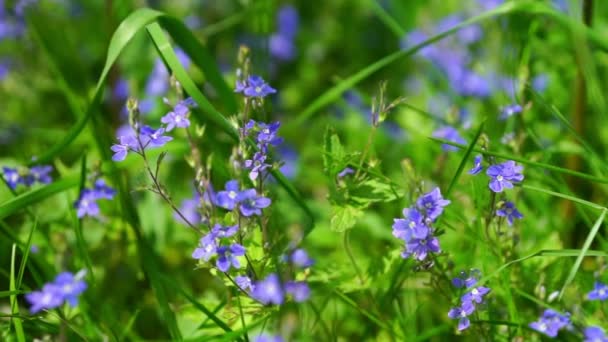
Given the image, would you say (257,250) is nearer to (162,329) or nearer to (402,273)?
(402,273)

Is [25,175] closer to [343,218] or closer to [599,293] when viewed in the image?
[343,218]

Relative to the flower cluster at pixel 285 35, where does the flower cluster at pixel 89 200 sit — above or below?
below

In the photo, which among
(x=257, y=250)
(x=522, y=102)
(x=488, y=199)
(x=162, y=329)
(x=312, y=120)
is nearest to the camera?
(x=257, y=250)

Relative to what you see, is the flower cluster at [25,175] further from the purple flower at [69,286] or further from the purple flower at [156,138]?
the purple flower at [69,286]

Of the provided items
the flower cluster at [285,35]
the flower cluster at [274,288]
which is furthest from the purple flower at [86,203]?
the flower cluster at [285,35]

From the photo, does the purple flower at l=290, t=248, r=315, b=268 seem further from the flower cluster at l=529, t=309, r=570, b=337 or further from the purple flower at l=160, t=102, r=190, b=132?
the flower cluster at l=529, t=309, r=570, b=337

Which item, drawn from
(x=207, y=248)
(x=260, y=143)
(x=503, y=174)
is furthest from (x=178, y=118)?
(x=503, y=174)

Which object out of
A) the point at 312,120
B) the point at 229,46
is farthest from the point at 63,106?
the point at 312,120
